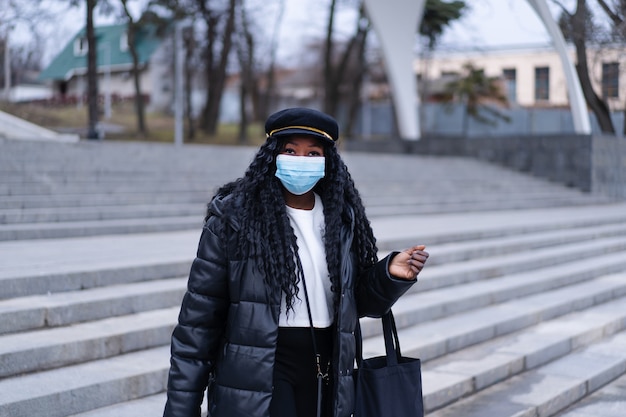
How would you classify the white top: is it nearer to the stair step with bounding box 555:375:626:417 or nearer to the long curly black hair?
the long curly black hair

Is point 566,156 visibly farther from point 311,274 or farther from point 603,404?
point 311,274

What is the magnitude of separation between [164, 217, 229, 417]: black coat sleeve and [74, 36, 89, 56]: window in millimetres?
29168

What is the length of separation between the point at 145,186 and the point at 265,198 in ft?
31.2

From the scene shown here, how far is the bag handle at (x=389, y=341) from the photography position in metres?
2.98

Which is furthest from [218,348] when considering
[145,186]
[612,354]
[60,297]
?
[145,186]

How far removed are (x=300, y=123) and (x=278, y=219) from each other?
13.7 inches

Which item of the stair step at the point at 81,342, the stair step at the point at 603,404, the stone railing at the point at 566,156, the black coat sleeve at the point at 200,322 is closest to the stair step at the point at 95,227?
the stair step at the point at 81,342

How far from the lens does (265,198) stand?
116 inches

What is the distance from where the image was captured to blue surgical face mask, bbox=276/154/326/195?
9.42 feet

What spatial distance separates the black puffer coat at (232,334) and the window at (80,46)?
95.7 feet

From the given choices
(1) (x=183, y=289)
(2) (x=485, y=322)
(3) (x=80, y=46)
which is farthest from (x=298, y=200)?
(3) (x=80, y=46)

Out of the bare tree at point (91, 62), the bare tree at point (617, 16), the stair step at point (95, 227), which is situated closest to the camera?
the stair step at point (95, 227)

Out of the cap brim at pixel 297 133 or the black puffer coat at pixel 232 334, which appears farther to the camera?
the cap brim at pixel 297 133

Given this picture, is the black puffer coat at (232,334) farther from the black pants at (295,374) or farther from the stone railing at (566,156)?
the stone railing at (566,156)
